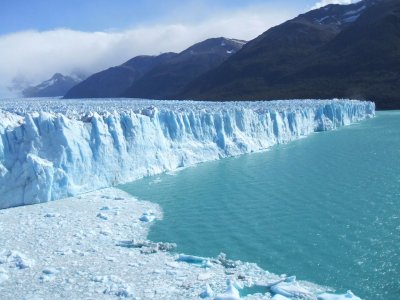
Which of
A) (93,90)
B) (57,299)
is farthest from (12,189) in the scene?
(93,90)

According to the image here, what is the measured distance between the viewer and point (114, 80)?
11338cm

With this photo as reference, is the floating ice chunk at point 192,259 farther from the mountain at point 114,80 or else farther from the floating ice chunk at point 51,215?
the mountain at point 114,80

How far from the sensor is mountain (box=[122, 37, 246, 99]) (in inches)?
3570

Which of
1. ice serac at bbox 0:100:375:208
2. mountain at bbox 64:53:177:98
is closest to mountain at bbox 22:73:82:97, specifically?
mountain at bbox 64:53:177:98

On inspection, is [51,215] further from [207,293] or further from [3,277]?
[207,293]

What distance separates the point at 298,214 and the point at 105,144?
6932mm

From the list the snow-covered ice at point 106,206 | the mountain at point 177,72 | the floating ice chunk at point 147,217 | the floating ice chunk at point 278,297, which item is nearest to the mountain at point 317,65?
the mountain at point 177,72

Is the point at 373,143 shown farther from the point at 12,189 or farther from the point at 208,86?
the point at 208,86

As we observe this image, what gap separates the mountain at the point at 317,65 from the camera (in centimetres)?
5672

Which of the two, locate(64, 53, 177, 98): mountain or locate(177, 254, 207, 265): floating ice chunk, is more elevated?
locate(64, 53, 177, 98): mountain

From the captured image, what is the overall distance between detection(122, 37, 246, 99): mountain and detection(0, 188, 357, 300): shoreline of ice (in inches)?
2974

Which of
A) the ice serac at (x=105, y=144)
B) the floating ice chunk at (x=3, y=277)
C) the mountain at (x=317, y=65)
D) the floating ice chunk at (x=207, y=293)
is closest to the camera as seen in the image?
the floating ice chunk at (x=207, y=293)

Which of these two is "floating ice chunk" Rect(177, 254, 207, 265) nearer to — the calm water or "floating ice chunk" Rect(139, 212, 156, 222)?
the calm water

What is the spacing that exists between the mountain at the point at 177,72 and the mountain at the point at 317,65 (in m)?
12.3
